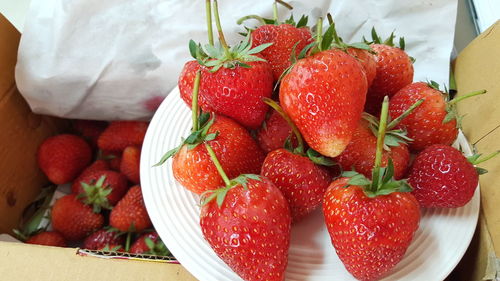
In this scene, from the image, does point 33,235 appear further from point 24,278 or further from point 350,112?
point 350,112

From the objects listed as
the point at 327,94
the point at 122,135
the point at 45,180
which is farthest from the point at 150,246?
the point at 327,94

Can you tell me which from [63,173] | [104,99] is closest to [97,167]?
[63,173]

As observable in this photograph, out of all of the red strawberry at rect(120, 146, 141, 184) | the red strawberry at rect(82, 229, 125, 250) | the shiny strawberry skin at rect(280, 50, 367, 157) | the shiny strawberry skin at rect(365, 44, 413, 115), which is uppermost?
the shiny strawberry skin at rect(280, 50, 367, 157)

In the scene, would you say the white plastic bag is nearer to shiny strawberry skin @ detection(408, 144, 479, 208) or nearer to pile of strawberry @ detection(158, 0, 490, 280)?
pile of strawberry @ detection(158, 0, 490, 280)

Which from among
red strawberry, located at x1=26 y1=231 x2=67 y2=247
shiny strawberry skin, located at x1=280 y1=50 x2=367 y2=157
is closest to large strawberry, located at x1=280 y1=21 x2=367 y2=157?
shiny strawberry skin, located at x1=280 y1=50 x2=367 y2=157

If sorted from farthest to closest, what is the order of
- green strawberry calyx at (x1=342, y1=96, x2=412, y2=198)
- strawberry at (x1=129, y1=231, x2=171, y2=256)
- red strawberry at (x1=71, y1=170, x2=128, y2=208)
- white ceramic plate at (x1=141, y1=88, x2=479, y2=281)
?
red strawberry at (x1=71, y1=170, x2=128, y2=208), strawberry at (x1=129, y1=231, x2=171, y2=256), white ceramic plate at (x1=141, y1=88, x2=479, y2=281), green strawberry calyx at (x1=342, y1=96, x2=412, y2=198)

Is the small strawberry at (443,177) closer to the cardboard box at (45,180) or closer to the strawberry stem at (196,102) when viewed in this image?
the cardboard box at (45,180)

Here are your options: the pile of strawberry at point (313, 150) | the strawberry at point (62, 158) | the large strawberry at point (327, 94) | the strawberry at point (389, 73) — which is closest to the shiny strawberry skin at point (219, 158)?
the pile of strawberry at point (313, 150)
